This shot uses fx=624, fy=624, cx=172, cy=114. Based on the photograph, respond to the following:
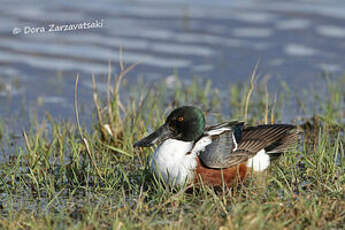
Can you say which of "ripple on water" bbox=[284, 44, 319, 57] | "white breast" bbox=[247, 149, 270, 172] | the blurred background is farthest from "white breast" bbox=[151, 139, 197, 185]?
"ripple on water" bbox=[284, 44, 319, 57]

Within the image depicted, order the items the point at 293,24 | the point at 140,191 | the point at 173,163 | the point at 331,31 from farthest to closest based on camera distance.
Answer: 1. the point at 293,24
2. the point at 331,31
3. the point at 173,163
4. the point at 140,191

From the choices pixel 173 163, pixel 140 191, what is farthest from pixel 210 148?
pixel 140 191

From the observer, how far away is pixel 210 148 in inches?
174

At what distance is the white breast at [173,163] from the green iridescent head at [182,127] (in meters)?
0.12

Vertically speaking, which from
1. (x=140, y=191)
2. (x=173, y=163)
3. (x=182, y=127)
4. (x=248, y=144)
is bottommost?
(x=140, y=191)

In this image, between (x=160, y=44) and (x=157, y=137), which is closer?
(x=157, y=137)

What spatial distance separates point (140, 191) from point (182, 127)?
74 centimetres

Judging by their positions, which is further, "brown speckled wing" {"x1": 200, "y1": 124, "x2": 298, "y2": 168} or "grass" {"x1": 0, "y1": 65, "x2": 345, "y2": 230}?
"brown speckled wing" {"x1": 200, "y1": 124, "x2": 298, "y2": 168}

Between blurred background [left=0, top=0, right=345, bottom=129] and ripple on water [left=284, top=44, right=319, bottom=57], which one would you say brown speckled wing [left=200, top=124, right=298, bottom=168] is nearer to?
blurred background [left=0, top=0, right=345, bottom=129]

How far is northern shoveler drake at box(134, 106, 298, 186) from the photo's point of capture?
437 centimetres

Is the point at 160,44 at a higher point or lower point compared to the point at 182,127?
higher

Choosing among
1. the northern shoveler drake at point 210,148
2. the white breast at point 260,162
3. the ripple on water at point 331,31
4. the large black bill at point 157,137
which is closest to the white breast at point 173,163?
the northern shoveler drake at point 210,148

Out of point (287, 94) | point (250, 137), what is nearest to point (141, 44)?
point (287, 94)

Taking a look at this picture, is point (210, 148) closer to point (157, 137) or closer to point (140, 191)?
point (157, 137)
